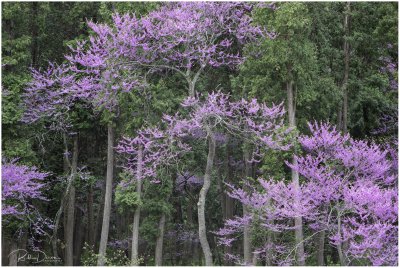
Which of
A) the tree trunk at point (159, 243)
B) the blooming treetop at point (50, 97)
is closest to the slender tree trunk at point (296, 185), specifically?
the tree trunk at point (159, 243)

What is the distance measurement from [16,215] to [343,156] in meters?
8.84

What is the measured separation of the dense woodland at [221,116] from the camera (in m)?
15.1

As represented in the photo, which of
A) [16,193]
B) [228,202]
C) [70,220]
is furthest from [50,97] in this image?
[228,202]

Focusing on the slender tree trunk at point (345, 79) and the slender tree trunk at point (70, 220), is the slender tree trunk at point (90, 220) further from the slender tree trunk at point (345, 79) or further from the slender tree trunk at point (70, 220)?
the slender tree trunk at point (345, 79)

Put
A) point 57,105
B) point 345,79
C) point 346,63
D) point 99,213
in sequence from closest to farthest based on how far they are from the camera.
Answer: point 57,105 < point 345,79 < point 346,63 < point 99,213

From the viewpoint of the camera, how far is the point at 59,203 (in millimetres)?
21219

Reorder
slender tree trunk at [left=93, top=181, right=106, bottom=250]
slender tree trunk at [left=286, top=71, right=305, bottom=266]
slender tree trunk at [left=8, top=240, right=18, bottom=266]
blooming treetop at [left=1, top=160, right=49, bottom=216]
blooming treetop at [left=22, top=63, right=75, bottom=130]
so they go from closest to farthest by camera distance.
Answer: slender tree trunk at [left=286, top=71, right=305, bottom=266] < blooming treetop at [left=1, top=160, right=49, bottom=216] < blooming treetop at [left=22, top=63, right=75, bottom=130] < slender tree trunk at [left=8, top=240, right=18, bottom=266] < slender tree trunk at [left=93, top=181, right=106, bottom=250]

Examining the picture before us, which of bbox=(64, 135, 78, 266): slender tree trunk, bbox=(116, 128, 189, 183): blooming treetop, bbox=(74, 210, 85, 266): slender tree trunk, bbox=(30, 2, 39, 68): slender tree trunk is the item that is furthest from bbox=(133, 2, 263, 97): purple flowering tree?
bbox=(74, 210, 85, 266): slender tree trunk

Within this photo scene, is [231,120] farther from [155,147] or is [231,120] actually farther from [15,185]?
[15,185]

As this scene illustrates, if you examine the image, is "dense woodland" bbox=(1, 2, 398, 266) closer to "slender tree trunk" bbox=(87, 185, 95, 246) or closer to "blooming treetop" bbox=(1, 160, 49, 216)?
"blooming treetop" bbox=(1, 160, 49, 216)

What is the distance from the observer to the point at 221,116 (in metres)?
15.4

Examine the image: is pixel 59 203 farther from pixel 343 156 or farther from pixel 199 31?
pixel 343 156

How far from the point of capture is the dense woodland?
15.1 metres

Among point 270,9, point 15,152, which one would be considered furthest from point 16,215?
point 270,9
